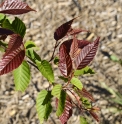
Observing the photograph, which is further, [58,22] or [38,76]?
[58,22]

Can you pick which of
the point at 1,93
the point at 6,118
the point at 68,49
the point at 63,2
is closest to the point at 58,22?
the point at 63,2

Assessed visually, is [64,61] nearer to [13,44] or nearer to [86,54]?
[86,54]

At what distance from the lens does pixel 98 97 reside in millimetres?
2924

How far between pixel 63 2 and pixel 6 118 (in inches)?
74.1

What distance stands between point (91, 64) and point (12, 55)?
7.74 ft

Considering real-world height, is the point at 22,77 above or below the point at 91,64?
above

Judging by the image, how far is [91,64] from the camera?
3199 mm

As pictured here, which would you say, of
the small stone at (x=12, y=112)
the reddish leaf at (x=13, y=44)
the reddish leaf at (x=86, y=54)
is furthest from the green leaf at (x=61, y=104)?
the small stone at (x=12, y=112)

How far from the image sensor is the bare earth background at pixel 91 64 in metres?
2.77

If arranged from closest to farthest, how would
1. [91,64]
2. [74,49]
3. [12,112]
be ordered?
1. [74,49]
2. [12,112]
3. [91,64]

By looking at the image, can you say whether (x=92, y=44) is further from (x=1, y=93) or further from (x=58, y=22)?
(x=58, y=22)

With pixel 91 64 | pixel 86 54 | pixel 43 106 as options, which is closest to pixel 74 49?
pixel 86 54

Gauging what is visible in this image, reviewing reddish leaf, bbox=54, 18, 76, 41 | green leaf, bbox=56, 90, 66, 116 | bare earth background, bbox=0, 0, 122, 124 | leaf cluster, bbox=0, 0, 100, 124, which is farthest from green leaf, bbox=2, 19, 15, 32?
bare earth background, bbox=0, 0, 122, 124

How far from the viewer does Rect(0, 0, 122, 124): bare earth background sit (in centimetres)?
277
